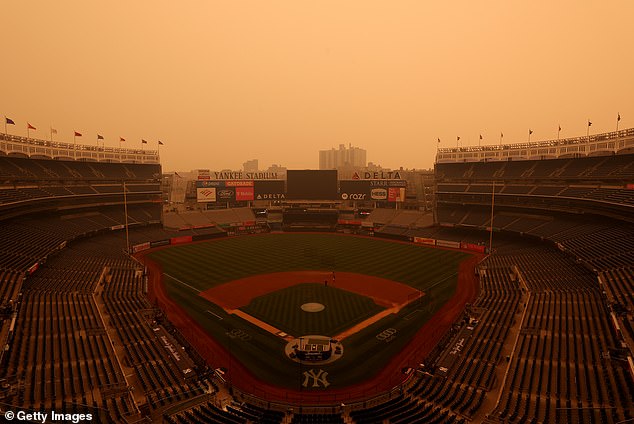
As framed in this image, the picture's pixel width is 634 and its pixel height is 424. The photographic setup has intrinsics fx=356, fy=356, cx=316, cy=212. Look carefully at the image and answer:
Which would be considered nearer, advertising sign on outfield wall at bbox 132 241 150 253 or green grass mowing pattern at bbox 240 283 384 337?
green grass mowing pattern at bbox 240 283 384 337

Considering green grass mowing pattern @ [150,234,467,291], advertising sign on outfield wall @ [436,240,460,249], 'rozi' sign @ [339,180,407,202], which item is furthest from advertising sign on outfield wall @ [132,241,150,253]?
advertising sign on outfield wall @ [436,240,460,249]

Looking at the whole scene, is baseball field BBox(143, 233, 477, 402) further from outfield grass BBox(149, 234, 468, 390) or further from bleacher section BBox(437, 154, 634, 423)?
bleacher section BBox(437, 154, 634, 423)

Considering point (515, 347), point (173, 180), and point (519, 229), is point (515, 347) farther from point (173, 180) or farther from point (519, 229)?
point (173, 180)

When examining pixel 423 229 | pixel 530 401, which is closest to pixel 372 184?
pixel 423 229

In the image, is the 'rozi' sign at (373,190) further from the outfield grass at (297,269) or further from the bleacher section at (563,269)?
the outfield grass at (297,269)

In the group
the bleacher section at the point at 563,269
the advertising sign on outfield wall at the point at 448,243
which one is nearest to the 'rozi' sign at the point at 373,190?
the bleacher section at the point at 563,269

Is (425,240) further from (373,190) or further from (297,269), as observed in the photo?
(297,269)
